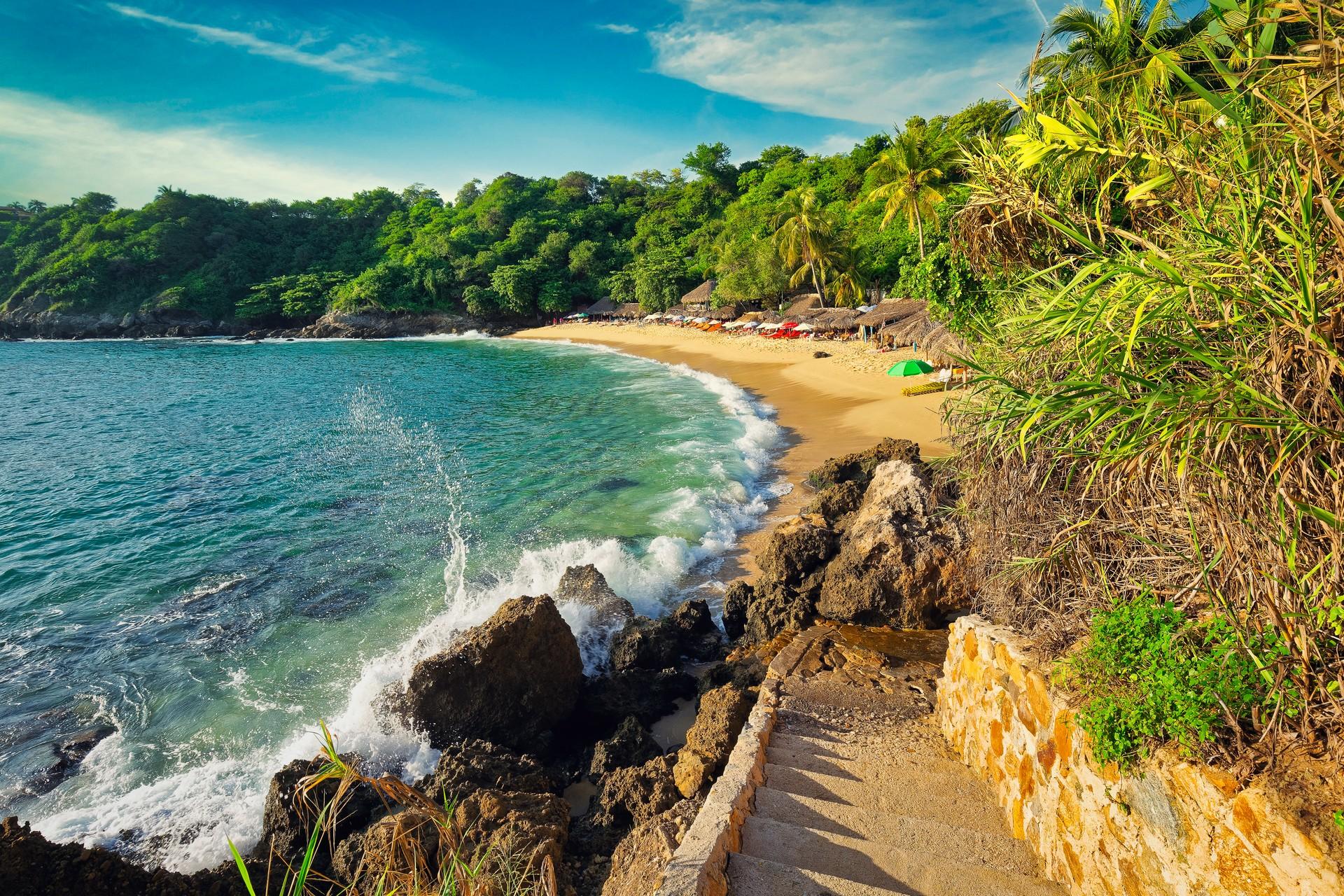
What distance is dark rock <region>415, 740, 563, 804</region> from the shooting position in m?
5.59

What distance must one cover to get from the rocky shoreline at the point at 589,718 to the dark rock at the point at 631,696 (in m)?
0.02

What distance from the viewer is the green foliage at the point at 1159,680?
8.91 feet

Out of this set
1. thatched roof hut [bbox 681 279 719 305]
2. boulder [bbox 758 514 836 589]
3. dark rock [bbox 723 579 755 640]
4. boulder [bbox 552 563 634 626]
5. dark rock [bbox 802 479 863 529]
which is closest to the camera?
boulder [bbox 758 514 836 589]

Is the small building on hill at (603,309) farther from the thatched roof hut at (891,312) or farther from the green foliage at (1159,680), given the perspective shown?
the green foliage at (1159,680)

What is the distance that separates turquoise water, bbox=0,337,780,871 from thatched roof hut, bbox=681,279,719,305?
78.9ft

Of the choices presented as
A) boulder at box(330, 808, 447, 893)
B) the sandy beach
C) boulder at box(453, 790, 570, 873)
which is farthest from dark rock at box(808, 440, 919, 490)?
boulder at box(330, 808, 447, 893)

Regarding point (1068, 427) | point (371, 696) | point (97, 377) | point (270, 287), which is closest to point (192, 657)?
point (371, 696)

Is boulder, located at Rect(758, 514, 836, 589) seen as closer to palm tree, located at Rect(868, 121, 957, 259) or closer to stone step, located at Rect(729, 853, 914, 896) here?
stone step, located at Rect(729, 853, 914, 896)

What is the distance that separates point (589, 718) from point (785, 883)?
14.9 ft

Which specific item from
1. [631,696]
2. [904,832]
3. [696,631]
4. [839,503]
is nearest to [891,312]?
[839,503]

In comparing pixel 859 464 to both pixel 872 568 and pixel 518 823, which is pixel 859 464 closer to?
pixel 872 568

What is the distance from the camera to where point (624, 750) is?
6.51 meters

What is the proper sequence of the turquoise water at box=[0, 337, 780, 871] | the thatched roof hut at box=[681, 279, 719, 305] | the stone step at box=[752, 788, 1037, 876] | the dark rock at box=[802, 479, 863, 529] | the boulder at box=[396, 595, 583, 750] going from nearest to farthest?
the stone step at box=[752, 788, 1037, 876] < the boulder at box=[396, 595, 583, 750] < the turquoise water at box=[0, 337, 780, 871] < the dark rock at box=[802, 479, 863, 529] < the thatched roof hut at box=[681, 279, 719, 305]

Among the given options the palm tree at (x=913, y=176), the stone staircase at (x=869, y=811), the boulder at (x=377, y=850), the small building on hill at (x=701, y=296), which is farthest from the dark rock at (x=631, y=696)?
the small building on hill at (x=701, y=296)
